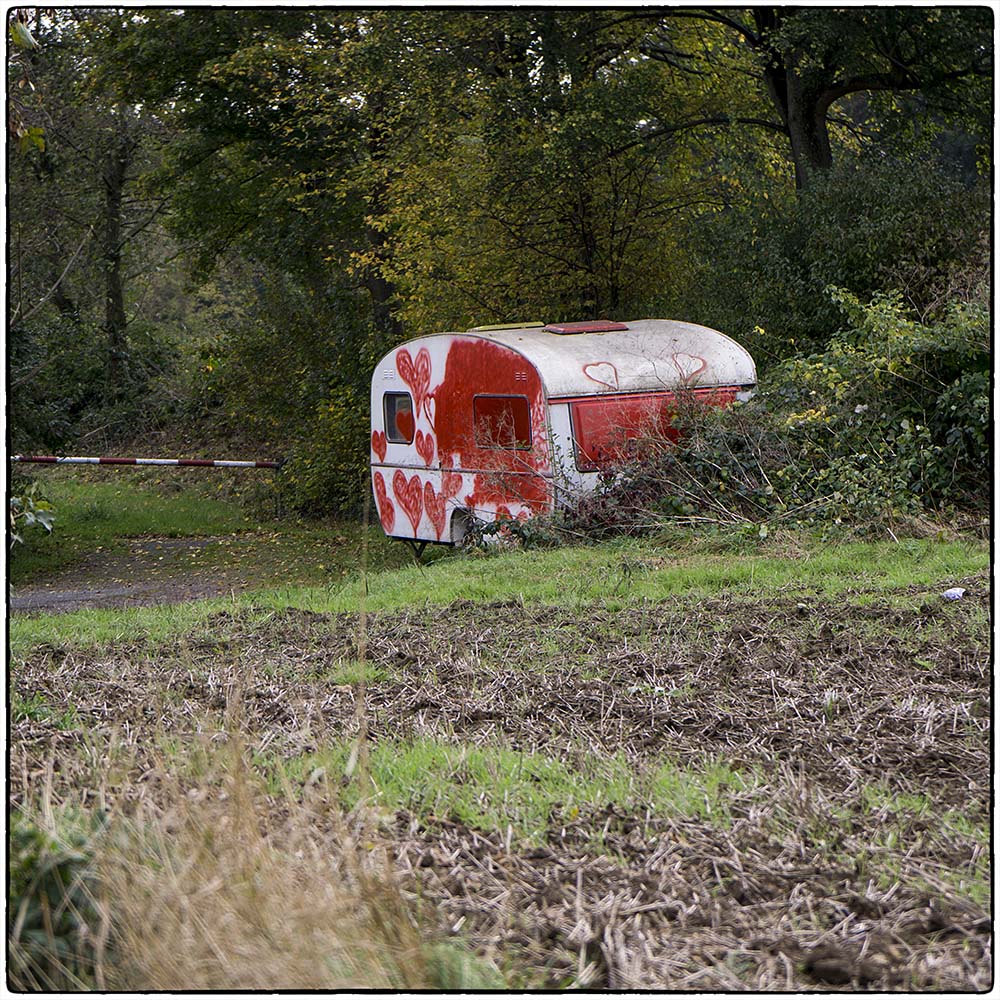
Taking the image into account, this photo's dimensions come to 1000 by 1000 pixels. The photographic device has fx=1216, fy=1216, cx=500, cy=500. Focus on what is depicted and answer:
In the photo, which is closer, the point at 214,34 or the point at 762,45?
the point at 762,45

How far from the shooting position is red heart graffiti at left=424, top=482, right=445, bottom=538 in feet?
46.3

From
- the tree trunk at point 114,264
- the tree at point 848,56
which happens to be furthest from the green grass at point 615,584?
the tree trunk at point 114,264

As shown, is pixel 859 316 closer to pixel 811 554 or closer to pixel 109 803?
pixel 811 554

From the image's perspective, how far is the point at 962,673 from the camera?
6016 millimetres

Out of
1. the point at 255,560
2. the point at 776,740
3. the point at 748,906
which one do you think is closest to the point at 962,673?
the point at 776,740

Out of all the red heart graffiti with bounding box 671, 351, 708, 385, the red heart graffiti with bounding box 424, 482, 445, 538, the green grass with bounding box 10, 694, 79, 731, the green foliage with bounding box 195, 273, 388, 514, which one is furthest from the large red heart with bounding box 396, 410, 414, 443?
the green grass with bounding box 10, 694, 79, 731

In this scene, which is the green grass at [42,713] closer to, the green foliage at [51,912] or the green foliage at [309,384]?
the green foliage at [51,912]

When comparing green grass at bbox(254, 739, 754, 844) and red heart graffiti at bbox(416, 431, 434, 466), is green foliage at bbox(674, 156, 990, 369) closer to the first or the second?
red heart graffiti at bbox(416, 431, 434, 466)

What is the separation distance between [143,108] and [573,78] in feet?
30.3

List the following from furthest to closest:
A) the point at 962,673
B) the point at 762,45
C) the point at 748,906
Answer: the point at 762,45
the point at 962,673
the point at 748,906

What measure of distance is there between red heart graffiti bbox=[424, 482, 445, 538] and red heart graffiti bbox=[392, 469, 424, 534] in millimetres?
149

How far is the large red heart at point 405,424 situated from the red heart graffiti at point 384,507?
810 millimetres

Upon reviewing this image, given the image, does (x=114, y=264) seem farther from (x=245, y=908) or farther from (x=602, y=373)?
(x=245, y=908)

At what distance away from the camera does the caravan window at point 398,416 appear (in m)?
14.7
